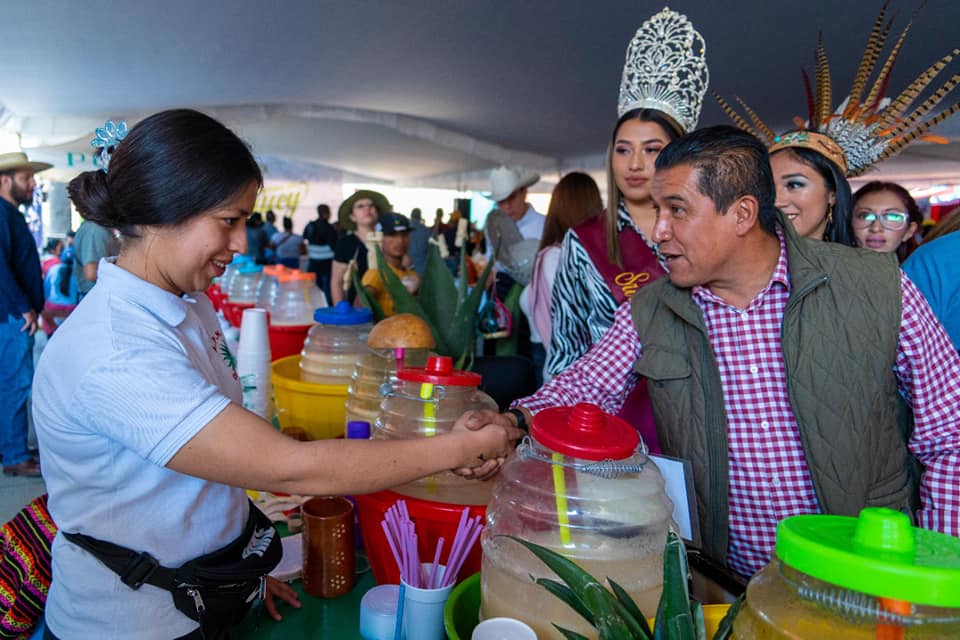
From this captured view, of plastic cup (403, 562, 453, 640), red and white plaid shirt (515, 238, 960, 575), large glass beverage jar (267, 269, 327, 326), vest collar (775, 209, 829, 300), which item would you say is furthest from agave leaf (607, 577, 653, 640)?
large glass beverage jar (267, 269, 327, 326)

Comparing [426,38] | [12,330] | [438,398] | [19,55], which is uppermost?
[426,38]

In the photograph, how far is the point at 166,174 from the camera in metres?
1.02

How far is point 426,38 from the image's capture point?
8273 millimetres

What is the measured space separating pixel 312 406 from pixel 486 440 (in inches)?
33.3

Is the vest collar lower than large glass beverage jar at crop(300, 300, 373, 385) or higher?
higher

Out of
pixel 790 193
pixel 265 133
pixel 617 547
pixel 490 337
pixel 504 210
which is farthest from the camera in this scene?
pixel 265 133

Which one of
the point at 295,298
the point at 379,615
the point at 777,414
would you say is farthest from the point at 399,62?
the point at 379,615

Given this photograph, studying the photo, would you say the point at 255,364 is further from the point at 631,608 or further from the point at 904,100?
the point at 904,100

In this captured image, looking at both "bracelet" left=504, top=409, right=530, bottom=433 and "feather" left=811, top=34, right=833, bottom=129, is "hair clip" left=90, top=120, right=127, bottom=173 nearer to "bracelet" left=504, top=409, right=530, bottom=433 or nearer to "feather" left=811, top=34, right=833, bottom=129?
"bracelet" left=504, top=409, right=530, bottom=433

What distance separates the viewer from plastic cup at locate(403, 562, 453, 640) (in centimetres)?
96

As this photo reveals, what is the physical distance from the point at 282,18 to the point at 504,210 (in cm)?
436

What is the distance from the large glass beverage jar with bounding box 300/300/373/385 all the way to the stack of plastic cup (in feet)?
0.40

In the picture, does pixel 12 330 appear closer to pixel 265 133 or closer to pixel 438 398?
pixel 438 398

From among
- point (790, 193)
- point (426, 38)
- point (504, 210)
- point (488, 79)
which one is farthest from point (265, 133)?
point (790, 193)
